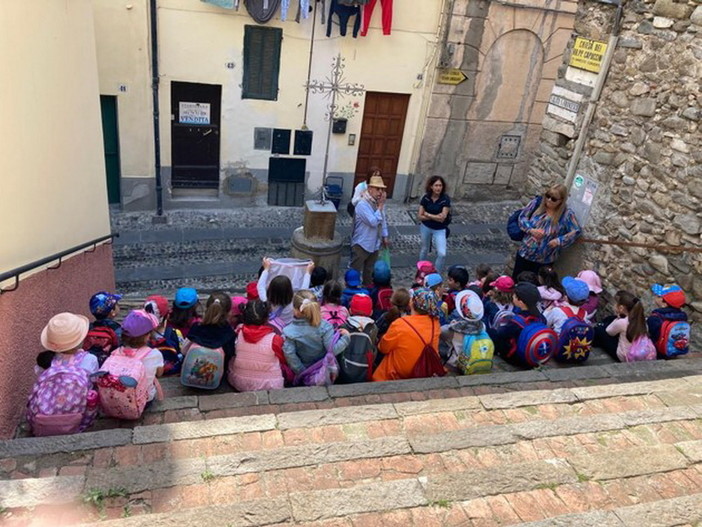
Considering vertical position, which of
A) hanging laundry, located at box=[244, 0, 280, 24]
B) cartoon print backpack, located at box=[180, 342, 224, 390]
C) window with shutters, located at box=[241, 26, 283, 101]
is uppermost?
hanging laundry, located at box=[244, 0, 280, 24]

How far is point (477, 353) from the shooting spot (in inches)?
174

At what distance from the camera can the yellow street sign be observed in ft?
34.9

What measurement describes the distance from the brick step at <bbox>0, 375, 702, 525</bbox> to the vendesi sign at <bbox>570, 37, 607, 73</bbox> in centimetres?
384

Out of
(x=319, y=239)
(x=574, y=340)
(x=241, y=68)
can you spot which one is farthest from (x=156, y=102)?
(x=574, y=340)

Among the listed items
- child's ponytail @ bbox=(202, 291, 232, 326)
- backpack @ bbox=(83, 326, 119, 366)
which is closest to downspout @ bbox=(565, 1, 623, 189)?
child's ponytail @ bbox=(202, 291, 232, 326)

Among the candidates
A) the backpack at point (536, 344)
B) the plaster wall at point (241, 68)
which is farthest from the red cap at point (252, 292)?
the plaster wall at point (241, 68)

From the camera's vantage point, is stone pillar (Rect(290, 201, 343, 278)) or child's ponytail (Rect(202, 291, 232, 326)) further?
stone pillar (Rect(290, 201, 343, 278))

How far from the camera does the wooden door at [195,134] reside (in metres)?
9.85

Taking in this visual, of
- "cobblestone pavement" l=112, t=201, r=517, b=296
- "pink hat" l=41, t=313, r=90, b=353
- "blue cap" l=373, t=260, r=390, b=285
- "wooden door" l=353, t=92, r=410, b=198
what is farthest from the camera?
"wooden door" l=353, t=92, r=410, b=198

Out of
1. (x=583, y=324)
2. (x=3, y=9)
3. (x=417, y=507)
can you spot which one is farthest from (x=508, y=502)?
(x=3, y=9)

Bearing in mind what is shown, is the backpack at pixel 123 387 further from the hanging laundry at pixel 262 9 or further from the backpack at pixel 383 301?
the hanging laundry at pixel 262 9

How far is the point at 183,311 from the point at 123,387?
1.26 metres

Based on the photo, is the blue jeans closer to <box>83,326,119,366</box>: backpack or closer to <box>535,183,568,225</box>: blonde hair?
<box>535,183,568,225</box>: blonde hair

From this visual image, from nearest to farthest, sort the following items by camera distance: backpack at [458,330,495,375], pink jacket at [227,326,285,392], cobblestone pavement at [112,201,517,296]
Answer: pink jacket at [227,326,285,392]
backpack at [458,330,495,375]
cobblestone pavement at [112,201,517,296]
